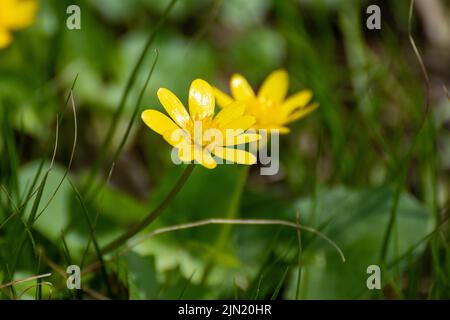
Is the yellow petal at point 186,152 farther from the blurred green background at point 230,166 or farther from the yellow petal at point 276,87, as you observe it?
the yellow petal at point 276,87

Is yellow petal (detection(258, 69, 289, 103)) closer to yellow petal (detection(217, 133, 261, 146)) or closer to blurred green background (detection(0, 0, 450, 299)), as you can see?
blurred green background (detection(0, 0, 450, 299))

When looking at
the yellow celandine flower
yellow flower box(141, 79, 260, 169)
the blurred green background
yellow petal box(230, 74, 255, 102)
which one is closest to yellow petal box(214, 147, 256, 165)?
yellow flower box(141, 79, 260, 169)

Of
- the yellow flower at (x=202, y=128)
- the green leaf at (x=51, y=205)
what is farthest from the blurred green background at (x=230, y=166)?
the yellow flower at (x=202, y=128)

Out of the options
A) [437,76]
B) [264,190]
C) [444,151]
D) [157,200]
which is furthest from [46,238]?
[437,76]

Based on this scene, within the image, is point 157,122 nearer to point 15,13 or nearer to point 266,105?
point 266,105

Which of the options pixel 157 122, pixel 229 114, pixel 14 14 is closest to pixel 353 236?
pixel 229 114
